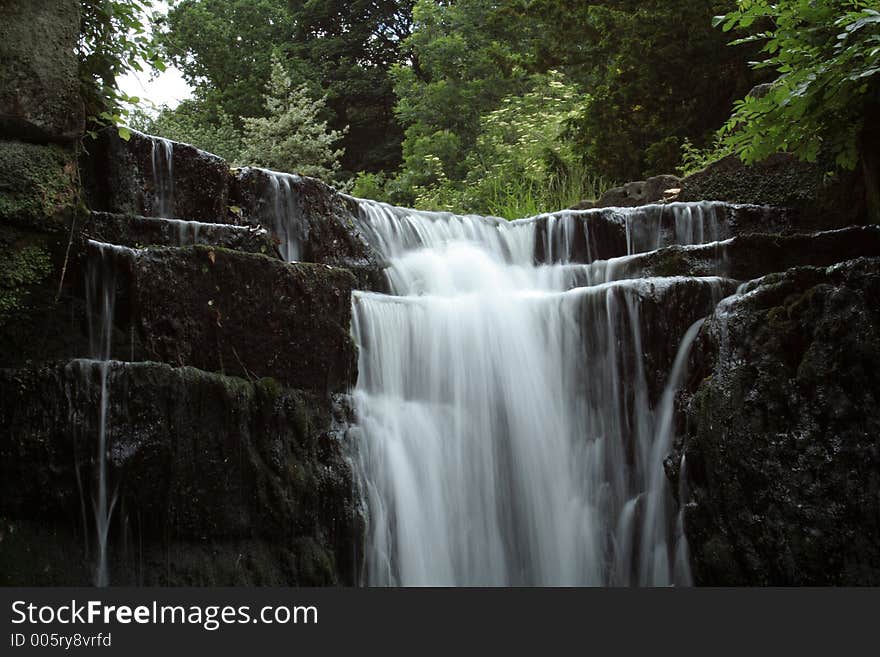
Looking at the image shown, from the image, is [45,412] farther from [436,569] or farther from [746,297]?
[746,297]

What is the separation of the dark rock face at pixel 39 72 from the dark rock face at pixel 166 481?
1.72 m

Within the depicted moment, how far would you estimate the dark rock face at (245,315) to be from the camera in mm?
5148

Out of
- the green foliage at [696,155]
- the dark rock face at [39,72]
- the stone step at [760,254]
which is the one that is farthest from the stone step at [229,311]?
the green foliage at [696,155]

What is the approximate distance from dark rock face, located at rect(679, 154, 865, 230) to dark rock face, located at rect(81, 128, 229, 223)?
556 cm

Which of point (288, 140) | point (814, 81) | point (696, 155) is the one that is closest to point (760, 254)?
point (814, 81)

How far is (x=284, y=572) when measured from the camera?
513 cm

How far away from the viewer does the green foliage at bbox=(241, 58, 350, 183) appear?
18.5 metres

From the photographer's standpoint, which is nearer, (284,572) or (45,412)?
(45,412)

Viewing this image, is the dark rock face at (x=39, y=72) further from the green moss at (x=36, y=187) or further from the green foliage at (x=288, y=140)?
the green foliage at (x=288, y=140)

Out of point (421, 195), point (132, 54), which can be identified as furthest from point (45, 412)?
point (421, 195)

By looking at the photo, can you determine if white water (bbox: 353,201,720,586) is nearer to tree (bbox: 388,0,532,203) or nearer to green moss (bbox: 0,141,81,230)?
green moss (bbox: 0,141,81,230)

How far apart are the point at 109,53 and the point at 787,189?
7005 millimetres

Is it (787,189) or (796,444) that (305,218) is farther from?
(787,189)

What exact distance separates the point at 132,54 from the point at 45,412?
332 cm
